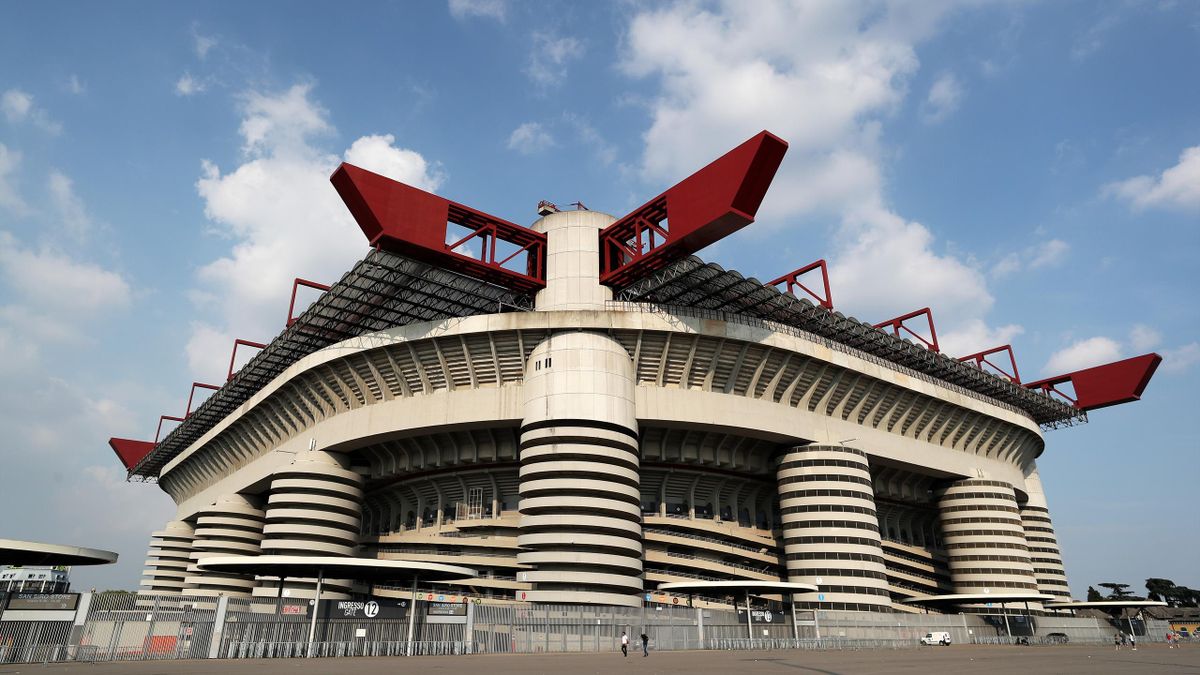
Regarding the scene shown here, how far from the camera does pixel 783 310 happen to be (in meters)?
54.4

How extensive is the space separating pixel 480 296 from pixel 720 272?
16731mm

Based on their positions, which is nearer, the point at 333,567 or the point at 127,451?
the point at 333,567

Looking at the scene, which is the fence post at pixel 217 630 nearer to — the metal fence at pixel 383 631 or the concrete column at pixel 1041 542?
the metal fence at pixel 383 631

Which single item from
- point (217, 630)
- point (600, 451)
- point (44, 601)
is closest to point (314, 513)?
point (600, 451)

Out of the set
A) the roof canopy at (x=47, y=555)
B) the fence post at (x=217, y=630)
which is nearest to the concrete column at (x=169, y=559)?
the roof canopy at (x=47, y=555)

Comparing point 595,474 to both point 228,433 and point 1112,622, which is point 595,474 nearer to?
point 228,433

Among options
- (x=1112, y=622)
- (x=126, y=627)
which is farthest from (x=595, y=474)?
(x=1112, y=622)

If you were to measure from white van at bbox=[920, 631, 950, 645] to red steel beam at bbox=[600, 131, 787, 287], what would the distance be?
33466mm

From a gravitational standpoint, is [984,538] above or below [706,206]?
below

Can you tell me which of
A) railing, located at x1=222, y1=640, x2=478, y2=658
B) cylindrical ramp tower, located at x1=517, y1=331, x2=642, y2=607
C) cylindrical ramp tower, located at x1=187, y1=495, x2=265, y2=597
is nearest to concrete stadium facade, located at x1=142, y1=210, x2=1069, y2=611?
cylindrical ramp tower, located at x1=517, y1=331, x2=642, y2=607

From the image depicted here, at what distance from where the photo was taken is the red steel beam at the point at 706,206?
40156 millimetres

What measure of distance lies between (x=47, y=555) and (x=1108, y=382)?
93.2m

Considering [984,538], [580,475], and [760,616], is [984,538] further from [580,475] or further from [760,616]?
[580,475]

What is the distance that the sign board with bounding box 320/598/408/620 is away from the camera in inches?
1266
